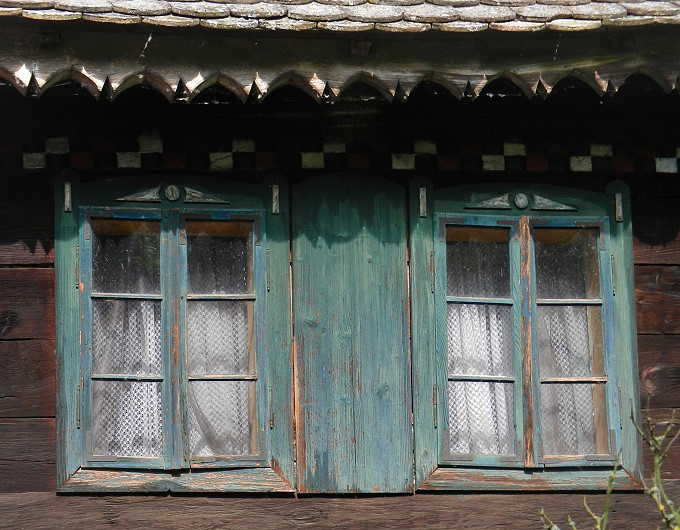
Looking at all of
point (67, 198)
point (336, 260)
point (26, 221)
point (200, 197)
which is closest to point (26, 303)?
point (26, 221)

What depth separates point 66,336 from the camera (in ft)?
15.2

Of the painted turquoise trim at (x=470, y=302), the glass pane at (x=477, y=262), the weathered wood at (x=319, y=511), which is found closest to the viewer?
the weathered wood at (x=319, y=511)

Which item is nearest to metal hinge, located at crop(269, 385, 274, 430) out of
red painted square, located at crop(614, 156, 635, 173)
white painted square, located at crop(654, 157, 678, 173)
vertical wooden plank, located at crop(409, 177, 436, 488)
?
vertical wooden plank, located at crop(409, 177, 436, 488)

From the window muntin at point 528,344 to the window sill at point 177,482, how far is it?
74 centimetres

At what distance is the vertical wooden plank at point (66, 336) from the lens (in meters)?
4.54

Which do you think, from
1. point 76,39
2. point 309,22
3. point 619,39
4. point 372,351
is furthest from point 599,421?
point 76,39

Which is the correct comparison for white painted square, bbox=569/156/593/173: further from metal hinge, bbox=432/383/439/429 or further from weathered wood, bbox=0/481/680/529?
weathered wood, bbox=0/481/680/529

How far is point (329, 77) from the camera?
446 centimetres

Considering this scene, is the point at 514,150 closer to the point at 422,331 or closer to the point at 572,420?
the point at 422,331

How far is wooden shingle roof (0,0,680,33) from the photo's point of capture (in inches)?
172

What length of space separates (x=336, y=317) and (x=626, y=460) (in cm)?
138

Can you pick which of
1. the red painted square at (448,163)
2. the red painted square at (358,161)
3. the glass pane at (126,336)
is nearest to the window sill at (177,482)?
the glass pane at (126,336)

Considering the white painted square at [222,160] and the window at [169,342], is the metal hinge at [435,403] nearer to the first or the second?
the window at [169,342]

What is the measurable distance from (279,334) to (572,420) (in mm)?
1316
